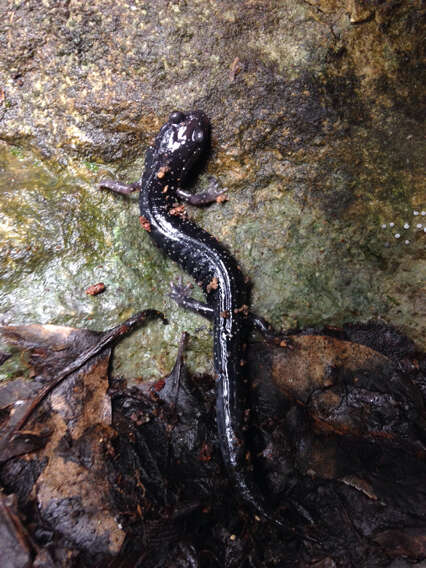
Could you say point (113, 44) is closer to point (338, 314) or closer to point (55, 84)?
point (55, 84)

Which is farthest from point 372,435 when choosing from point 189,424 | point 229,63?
point 229,63

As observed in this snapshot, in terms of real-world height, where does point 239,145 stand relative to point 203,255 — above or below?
above

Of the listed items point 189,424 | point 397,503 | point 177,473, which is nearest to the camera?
point 397,503

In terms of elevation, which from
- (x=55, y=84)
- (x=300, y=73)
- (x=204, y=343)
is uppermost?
(x=55, y=84)

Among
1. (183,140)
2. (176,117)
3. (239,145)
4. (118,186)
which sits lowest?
(118,186)

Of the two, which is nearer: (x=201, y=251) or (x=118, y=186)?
(x=201, y=251)

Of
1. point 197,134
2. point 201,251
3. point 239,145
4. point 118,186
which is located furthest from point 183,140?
point 201,251

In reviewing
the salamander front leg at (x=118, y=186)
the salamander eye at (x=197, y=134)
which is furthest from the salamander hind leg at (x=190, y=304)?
the salamander eye at (x=197, y=134)

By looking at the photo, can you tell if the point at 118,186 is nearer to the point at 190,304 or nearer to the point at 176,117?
the point at 176,117
